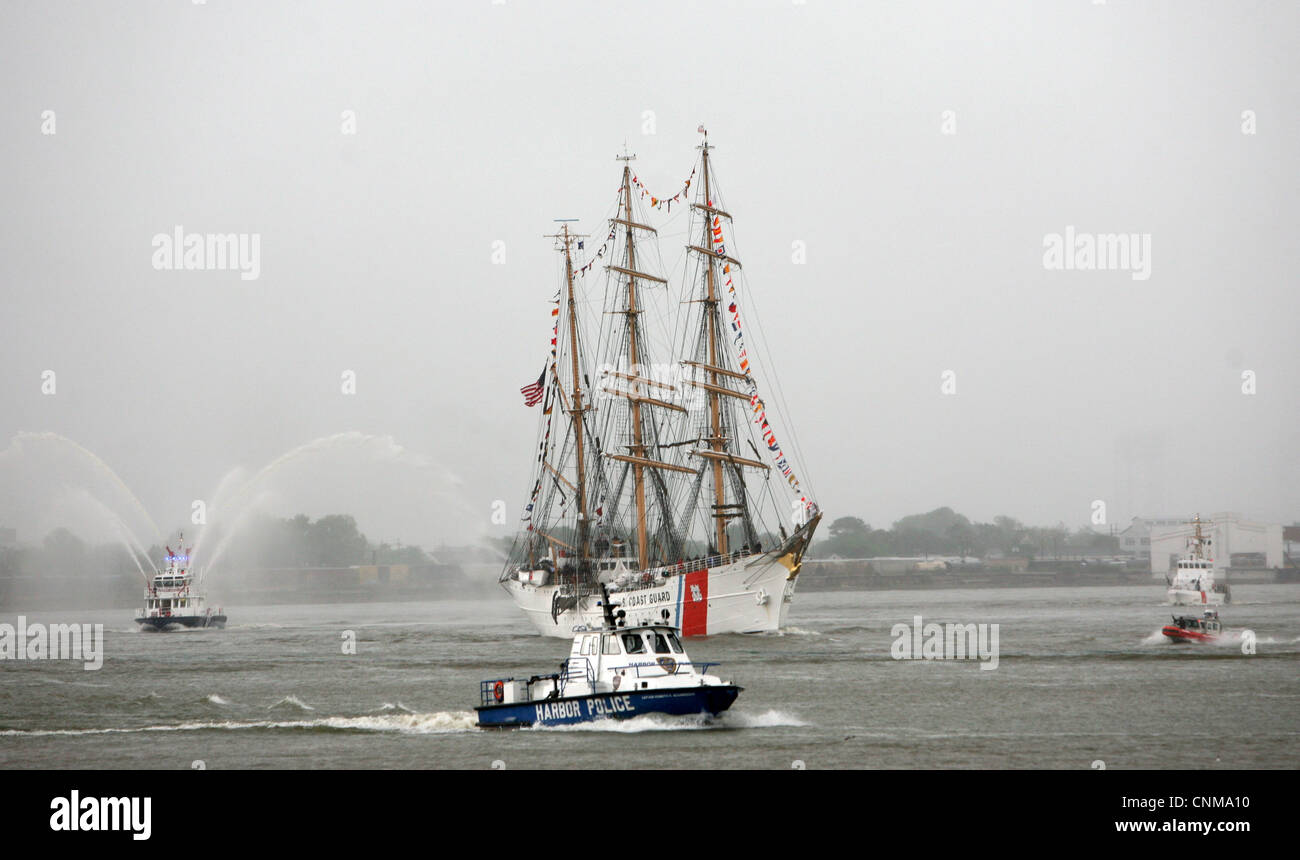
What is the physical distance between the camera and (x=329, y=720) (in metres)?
53.3

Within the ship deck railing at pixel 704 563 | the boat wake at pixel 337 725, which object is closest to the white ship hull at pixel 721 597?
the ship deck railing at pixel 704 563

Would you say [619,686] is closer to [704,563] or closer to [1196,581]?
[704,563]

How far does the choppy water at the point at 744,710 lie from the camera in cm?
4294

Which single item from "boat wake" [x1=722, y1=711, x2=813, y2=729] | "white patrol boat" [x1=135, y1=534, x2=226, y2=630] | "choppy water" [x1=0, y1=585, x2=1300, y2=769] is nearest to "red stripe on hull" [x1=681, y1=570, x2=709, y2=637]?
"choppy water" [x1=0, y1=585, x2=1300, y2=769]

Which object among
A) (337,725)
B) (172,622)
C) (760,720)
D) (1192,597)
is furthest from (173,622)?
(1192,597)

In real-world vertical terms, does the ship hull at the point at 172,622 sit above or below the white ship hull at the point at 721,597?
below

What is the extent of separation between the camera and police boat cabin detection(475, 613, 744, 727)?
149 feet

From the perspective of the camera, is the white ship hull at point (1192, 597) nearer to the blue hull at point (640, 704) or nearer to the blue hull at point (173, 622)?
the blue hull at point (640, 704)

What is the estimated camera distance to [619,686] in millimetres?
46344

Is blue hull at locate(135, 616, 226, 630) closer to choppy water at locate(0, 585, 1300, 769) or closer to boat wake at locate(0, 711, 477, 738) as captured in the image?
choppy water at locate(0, 585, 1300, 769)

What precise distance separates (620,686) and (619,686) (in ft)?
0.12

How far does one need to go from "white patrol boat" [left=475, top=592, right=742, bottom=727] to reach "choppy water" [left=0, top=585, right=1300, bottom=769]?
81cm
